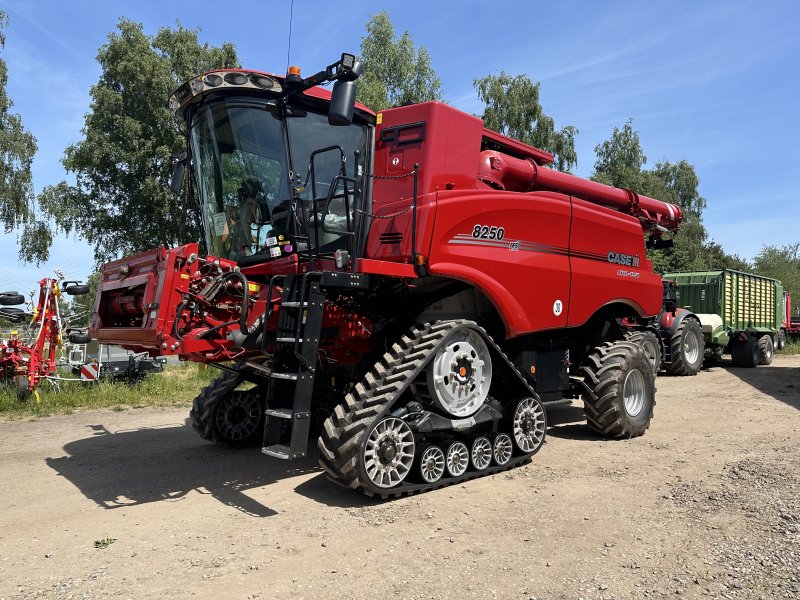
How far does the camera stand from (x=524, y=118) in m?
30.6

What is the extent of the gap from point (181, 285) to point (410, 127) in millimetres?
2609

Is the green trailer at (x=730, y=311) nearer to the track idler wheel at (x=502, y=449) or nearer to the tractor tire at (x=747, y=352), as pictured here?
the tractor tire at (x=747, y=352)

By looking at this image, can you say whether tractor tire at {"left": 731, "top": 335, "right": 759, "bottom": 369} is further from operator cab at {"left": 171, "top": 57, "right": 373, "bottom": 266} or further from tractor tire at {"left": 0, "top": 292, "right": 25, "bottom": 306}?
tractor tire at {"left": 0, "top": 292, "right": 25, "bottom": 306}

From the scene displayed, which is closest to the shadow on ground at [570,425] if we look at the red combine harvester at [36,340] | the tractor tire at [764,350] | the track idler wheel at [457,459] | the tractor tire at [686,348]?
the track idler wheel at [457,459]

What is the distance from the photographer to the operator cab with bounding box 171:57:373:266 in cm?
540

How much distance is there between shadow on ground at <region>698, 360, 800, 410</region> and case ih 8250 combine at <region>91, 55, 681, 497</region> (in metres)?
5.66

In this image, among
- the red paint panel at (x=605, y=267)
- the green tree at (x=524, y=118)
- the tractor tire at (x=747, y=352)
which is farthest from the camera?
the green tree at (x=524, y=118)

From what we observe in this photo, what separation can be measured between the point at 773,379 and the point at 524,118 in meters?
20.5

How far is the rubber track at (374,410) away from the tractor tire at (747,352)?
14.6 metres

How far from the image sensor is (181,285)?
4.81 metres

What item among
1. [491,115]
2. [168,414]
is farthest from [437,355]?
[491,115]

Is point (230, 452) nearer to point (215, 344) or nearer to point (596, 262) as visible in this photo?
point (215, 344)

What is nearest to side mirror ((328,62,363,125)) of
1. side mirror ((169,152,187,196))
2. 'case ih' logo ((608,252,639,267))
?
side mirror ((169,152,187,196))

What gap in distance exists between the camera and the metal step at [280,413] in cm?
453
